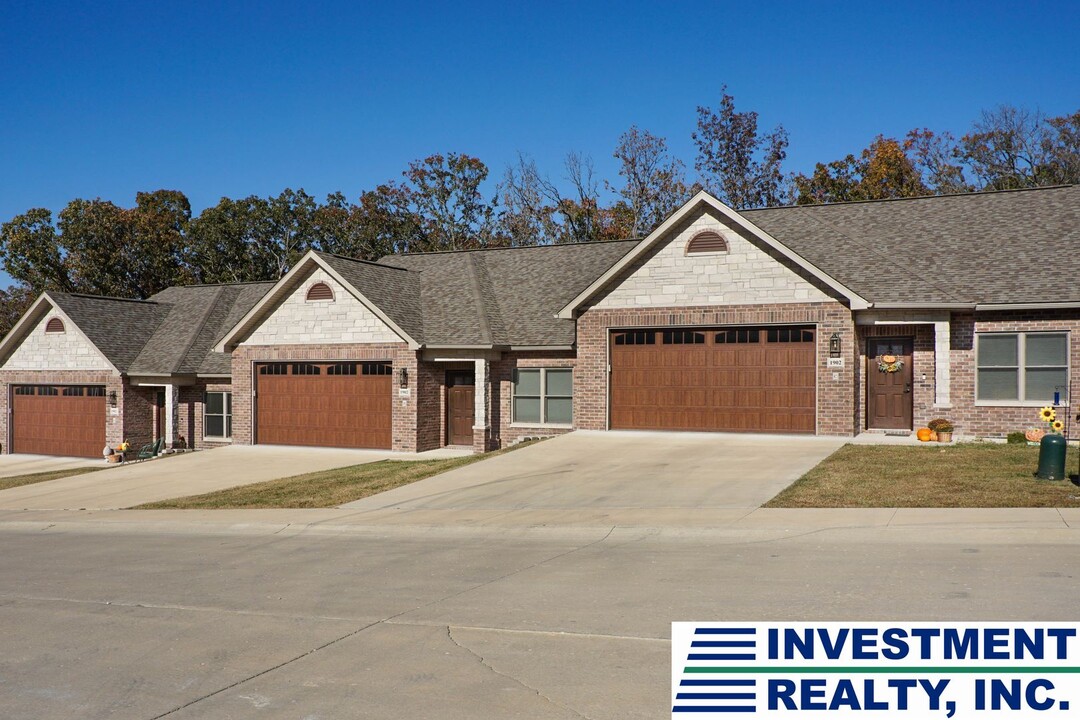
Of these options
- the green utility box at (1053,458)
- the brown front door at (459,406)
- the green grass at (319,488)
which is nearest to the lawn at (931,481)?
the green utility box at (1053,458)

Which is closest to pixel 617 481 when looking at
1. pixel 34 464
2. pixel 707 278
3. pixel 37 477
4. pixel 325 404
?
pixel 707 278

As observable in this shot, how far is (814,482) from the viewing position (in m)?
16.4

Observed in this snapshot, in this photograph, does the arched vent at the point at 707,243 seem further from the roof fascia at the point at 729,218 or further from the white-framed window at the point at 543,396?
the white-framed window at the point at 543,396

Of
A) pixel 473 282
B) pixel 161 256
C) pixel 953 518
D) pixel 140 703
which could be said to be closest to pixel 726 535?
pixel 953 518


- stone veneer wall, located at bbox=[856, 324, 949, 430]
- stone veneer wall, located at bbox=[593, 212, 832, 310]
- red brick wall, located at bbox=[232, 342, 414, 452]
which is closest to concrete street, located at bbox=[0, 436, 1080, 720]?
stone veneer wall, located at bbox=[593, 212, 832, 310]

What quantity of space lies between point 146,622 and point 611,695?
499 cm

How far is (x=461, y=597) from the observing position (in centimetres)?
983

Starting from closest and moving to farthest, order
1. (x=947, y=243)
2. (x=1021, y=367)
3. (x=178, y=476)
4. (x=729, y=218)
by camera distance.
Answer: (x=1021, y=367)
(x=729, y=218)
(x=178, y=476)
(x=947, y=243)

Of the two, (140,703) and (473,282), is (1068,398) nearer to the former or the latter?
(473,282)

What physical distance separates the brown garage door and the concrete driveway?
250 inches

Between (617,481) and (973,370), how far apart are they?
987cm

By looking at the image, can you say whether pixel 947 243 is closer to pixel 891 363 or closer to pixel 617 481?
pixel 891 363

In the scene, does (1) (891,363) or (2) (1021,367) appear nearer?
(2) (1021,367)

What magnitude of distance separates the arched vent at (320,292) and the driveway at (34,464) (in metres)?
9.82
